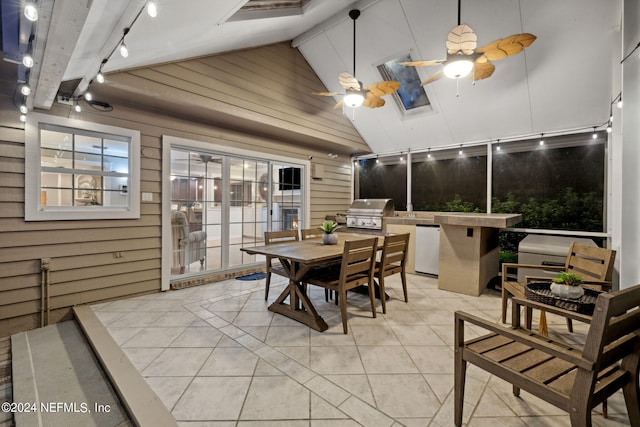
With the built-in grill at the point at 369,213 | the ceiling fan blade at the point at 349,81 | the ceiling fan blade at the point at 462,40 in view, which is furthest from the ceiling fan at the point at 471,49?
the built-in grill at the point at 369,213

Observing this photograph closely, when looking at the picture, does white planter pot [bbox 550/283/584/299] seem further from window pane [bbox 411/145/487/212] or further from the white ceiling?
window pane [bbox 411/145/487/212]

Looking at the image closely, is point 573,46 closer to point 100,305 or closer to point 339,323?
point 339,323

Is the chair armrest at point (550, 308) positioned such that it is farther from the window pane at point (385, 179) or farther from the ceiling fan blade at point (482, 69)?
the window pane at point (385, 179)

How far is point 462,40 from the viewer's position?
8.06 feet

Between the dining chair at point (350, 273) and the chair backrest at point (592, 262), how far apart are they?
5.65 ft

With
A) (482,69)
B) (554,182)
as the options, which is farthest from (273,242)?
(554,182)

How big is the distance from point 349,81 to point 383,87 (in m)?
0.45

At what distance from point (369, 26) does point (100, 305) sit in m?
4.88

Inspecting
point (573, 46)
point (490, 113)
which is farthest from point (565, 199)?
point (573, 46)

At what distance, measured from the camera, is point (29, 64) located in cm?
173

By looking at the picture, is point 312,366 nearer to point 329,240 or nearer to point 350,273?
point 350,273

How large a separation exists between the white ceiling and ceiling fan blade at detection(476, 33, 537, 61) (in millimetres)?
1073

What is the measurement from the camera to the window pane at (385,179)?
19.1 ft

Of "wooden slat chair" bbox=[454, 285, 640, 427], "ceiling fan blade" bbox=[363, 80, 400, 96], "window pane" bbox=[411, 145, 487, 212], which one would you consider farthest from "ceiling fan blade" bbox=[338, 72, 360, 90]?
"wooden slat chair" bbox=[454, 285, 640, 427]
